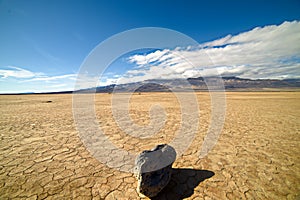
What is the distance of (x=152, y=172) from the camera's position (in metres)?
2.68

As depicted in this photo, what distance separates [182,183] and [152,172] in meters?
0.85

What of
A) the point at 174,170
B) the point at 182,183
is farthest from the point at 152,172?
the point at 174,170

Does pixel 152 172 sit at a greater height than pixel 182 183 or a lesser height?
greater

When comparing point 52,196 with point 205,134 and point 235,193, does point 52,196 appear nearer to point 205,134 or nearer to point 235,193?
point 235,193

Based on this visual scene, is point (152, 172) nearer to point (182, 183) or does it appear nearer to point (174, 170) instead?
point (182, 183)

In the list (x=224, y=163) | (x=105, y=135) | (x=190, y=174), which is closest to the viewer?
(x=190, y=174)

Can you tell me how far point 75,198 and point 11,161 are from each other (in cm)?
280

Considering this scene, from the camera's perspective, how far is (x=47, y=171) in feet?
11.5

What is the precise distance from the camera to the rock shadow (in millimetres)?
2727

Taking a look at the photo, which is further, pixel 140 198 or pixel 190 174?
pixel 190 174

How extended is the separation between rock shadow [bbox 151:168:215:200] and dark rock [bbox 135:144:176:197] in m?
0.18

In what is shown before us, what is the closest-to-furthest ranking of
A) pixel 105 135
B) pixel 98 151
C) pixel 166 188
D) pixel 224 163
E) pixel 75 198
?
1. pixel 75 198
2. pixel 166 188
3. pixel 224 163
4. pixel 98 151
5. pixel 105 135

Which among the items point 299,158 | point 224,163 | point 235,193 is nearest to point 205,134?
point 224,163

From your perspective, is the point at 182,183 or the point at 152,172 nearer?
the point at 152,172
